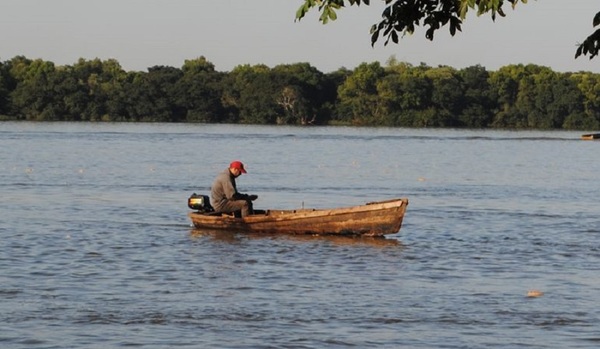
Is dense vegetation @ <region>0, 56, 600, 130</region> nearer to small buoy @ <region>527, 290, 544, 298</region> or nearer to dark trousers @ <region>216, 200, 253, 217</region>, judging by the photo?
dark trousers @ <region>216, 200, 253, 217</region>

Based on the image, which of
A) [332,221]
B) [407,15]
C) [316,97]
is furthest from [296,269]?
[316,97]

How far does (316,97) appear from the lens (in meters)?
144

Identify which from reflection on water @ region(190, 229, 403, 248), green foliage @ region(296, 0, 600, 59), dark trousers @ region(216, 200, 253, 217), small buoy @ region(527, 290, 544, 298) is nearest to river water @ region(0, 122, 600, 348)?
reflection on water @ region(190, 229, 403, 248)

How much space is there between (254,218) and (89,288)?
24.9ft

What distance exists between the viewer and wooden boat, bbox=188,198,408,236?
85.6 feet

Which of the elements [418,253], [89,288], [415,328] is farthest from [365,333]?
[418,253]

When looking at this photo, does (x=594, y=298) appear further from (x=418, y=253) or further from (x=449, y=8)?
(x=449, y=8)

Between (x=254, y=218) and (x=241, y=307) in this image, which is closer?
(x=241, y=307)

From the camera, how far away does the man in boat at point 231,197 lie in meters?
26.2

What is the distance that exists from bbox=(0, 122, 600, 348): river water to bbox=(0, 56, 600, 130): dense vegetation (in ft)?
300

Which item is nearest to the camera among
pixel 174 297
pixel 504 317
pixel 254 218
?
pixel 504 317

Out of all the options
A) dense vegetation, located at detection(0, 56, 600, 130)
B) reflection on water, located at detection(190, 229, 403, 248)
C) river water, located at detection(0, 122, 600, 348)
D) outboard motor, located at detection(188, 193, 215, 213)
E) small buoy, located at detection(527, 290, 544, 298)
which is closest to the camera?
river water, located at detection(0, 122, 600, 348)

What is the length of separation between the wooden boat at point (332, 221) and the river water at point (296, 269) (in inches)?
11.6

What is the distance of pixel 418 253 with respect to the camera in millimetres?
24672
